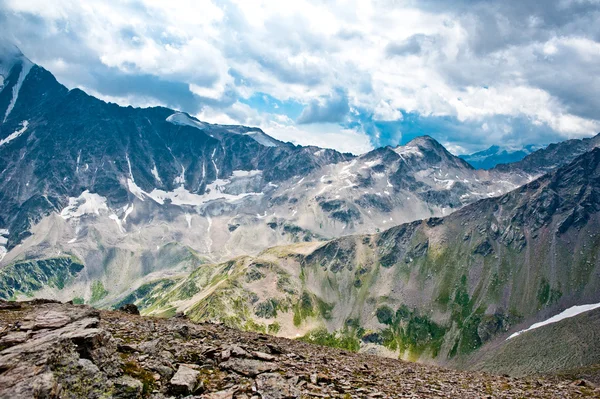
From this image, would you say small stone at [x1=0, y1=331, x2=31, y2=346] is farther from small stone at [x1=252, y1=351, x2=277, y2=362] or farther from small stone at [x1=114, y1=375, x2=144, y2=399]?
small stone at [x1=252, y1=351, x2=277, y2=362]

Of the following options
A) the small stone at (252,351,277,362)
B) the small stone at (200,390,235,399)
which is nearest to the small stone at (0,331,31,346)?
the small stone at (200,390,235,399)

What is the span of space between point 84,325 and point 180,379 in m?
6.41

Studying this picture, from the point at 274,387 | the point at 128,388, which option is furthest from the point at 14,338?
the point at 274,387

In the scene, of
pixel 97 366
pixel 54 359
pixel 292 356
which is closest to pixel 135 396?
pixel 97 366

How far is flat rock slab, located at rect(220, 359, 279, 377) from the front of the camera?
24125mm

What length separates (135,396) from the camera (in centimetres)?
1789

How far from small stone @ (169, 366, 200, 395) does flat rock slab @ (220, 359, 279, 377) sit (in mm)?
3127

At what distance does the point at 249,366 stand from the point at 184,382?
19.2 feet

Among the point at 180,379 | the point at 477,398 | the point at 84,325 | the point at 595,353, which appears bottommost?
the point at 595,353

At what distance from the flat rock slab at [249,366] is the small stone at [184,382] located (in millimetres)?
3127

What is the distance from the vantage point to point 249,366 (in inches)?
984

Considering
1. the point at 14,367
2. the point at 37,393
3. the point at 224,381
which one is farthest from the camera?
the point at 224,381

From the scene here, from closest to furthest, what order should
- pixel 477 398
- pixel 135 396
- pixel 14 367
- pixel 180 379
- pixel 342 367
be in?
pixel 14 367 < pixel 135 396 < pixel 180 379 < pixel 477 398 < pixel 342 367

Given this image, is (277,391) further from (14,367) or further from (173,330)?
(173,330)
